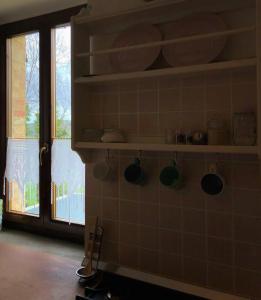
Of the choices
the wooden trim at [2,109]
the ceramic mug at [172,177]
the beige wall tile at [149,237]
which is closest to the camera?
the ceramic mug at [172,177]

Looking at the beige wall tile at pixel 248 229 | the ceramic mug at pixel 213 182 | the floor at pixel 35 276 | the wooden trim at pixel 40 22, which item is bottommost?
the floor at pixel 35 276

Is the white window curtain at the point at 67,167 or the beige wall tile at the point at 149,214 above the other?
the white window curtain at the point at 67,167

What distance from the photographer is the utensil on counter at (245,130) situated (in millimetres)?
1040

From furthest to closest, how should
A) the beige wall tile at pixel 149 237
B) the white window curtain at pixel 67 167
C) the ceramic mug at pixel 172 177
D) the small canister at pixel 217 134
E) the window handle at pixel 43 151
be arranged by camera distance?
the window handle at pixel 43 151, the white window curtain at pixel 67 167, the beige wall tile at pixel 149 237, the ceramic mug at pixel 172 177, the small canister at pixel 217 134

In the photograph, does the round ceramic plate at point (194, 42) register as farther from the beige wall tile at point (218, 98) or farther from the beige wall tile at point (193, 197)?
the beige wall tile at point (193, 197)

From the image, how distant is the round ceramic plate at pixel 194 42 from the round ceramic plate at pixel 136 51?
5 cm

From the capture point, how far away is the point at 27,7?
2201 mm

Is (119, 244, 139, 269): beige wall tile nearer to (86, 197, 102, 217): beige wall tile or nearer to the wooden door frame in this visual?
(86, 197, 102, 217): beige wall tile

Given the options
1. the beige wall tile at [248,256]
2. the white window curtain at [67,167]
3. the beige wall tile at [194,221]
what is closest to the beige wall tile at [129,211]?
the beige wall tile at [194,221]

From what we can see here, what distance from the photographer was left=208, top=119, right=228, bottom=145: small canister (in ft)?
3.53

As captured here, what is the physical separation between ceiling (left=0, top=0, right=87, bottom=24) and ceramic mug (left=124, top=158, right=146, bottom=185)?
1.30 meters

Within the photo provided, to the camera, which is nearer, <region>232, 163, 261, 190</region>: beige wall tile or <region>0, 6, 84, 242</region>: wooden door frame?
<region>232, 163, 261, 190</region>: beige wall tile

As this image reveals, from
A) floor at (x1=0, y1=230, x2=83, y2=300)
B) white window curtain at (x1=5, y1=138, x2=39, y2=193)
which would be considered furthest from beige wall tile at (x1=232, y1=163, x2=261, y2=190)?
white window curtain at (x1=5, y1=138, x2=39, y2=193)

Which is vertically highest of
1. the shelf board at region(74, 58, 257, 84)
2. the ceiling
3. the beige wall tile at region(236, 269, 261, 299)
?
the ceiling
